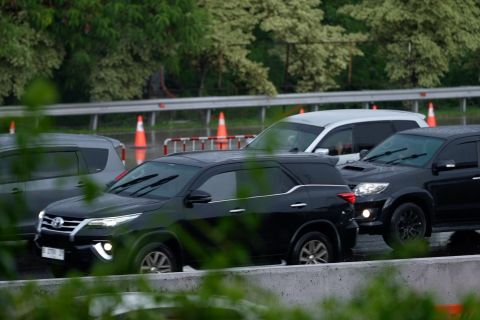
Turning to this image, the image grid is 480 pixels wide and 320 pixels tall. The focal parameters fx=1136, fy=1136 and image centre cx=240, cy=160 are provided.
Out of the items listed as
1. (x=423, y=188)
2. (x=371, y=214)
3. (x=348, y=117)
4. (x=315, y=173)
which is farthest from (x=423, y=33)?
(x=315, y=173)

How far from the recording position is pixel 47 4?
29359mm

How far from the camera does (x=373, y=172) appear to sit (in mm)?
15438

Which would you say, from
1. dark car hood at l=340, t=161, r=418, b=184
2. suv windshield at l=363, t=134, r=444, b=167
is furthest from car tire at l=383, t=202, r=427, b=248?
suv windshield at l=363, t=134, r=444, b=167

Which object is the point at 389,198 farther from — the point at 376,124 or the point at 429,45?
the point at 429,45

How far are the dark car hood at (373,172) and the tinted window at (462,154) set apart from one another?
54 centimetres

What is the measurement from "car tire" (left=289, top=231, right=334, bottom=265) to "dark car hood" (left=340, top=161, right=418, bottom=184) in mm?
2418

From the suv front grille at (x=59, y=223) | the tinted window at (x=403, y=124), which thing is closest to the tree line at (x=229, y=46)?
the tinted window at (x=403, y=124)

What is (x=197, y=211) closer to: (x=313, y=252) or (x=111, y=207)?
(x=111, y=207)

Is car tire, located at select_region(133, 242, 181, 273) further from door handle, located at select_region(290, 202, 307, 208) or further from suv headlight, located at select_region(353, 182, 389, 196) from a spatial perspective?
suv headlight, located at select_region(353, 182, 389, 196)

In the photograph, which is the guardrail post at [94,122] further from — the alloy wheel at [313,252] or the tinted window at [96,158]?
the alloy wheel at [313,252]

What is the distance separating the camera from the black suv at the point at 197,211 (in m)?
11.6

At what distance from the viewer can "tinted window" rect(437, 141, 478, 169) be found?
15.5 m

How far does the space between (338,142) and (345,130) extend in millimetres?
224

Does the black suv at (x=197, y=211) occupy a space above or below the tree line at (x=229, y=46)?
below
